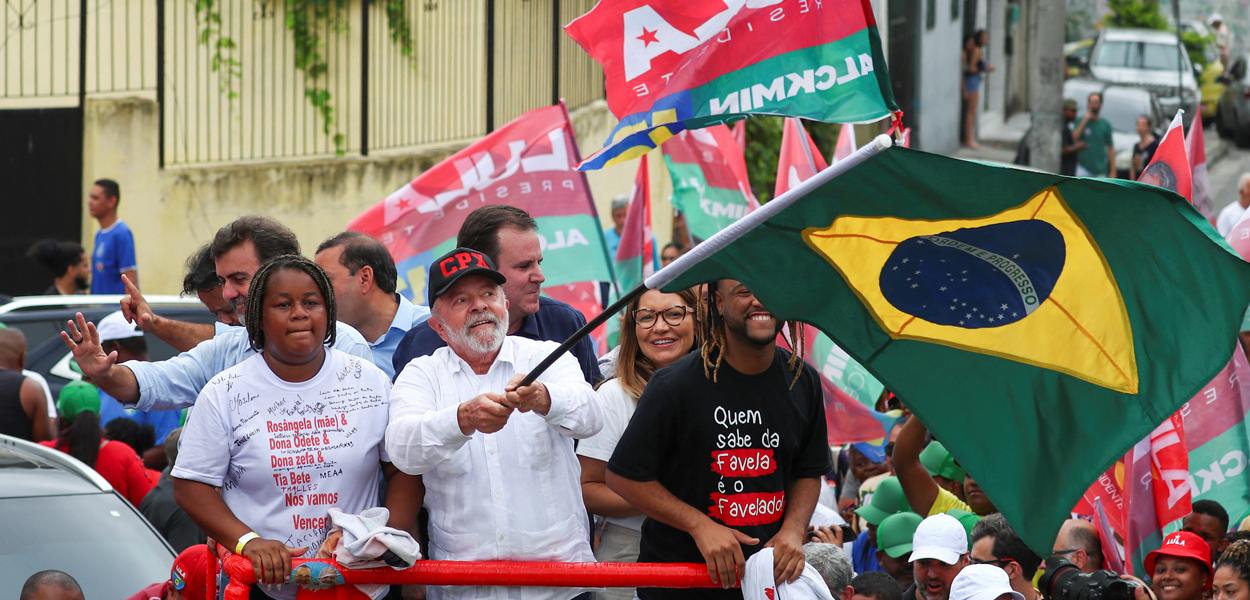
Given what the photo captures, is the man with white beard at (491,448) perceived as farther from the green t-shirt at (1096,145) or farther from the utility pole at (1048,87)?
the green t-shirt at (1096,145)

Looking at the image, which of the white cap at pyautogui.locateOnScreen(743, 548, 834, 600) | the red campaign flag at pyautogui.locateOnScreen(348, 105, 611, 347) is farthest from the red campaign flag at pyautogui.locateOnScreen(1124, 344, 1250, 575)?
the red campaign flag at pyautogui.locateOnScreen(348, 105, 611, 347)

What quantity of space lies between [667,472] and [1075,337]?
1224 mm

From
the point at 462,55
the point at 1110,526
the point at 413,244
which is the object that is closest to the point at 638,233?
the point at 413,244

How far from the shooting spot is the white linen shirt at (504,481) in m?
5.16

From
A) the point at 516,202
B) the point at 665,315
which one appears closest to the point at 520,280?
the point at 665,315

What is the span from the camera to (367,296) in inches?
269

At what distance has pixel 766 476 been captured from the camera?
206 inches

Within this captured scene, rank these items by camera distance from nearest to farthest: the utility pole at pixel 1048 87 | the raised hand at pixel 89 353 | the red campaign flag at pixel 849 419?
1. the raised hand at pixel 89 353
2. the red campaign flag at pixel 849 419
3. the utility pole at pixel 1048 87

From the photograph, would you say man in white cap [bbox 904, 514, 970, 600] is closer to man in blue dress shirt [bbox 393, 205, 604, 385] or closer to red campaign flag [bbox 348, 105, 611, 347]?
man in blue dress shirt [bbox 393, 205, 604, 385]

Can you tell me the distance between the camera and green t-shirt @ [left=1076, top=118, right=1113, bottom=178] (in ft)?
76.7

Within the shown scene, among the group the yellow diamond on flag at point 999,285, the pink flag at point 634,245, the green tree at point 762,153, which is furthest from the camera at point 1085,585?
the green tree at point 762,153

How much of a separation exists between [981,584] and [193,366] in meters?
2.75

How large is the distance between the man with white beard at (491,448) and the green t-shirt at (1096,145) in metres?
19.2

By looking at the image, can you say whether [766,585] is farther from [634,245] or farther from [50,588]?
[634,245]
